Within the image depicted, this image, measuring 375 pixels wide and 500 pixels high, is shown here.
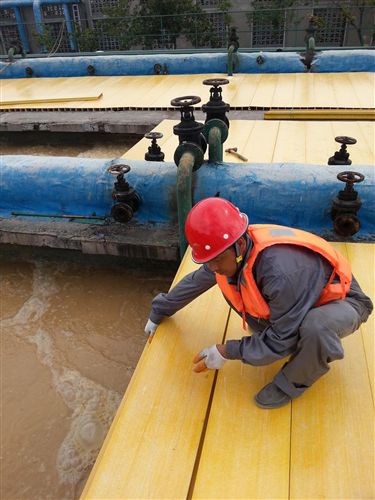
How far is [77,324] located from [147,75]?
5860 millimetres

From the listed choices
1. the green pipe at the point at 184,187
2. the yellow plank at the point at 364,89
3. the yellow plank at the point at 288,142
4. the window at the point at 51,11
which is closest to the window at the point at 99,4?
the window at the point at 51,11

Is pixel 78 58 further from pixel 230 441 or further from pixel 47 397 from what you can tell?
pixel 230 441

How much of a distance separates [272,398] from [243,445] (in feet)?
0.74

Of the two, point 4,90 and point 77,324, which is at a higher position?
point 4,90

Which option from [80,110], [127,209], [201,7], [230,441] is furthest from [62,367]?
[201,7]

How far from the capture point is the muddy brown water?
8.18ft

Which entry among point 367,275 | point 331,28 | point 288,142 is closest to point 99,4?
point 331,28

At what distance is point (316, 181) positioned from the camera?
9.75 ft

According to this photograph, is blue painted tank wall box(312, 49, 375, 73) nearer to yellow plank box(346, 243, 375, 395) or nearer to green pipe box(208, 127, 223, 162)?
green pipe box(208, 127, 223, 162)

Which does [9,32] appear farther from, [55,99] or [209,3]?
[55,99]

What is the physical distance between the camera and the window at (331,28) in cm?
1368

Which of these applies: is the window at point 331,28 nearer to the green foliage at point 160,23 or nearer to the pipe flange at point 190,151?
the green foliage at point 160,23

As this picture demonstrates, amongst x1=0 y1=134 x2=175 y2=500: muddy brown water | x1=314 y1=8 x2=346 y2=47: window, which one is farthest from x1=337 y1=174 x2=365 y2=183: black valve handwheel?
x1=314 y1=8 x2=346 y2=47: window

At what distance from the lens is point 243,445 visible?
160 centimetres
